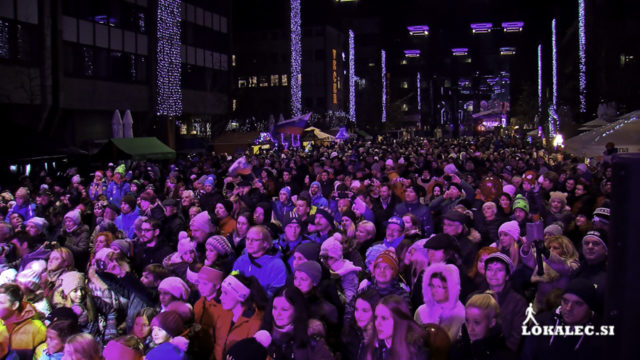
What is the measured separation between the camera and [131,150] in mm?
22859

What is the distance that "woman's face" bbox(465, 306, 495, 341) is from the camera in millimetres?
4426

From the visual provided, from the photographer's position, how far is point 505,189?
38.7 ft

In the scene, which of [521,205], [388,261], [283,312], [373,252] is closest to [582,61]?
[521,205]

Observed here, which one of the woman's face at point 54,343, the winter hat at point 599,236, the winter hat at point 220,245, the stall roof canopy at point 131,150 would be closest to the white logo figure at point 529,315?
the winter hat at point 599,236

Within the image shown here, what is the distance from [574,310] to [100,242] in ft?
17.8

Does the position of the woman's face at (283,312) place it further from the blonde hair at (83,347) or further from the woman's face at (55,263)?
the woman's face at (55,263)

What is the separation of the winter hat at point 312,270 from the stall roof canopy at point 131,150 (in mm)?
17714

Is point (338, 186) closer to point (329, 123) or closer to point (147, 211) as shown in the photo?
point (147, 211)

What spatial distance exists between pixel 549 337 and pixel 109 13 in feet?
117

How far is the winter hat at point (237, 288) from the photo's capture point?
5383 millimetres

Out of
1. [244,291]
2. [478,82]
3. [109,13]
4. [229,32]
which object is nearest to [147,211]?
[244,291]

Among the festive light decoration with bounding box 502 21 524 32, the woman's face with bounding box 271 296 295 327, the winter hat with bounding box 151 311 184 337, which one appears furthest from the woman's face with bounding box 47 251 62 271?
the festive light decoration with bounding box 502 21 524 32

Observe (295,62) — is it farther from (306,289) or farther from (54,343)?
(54,343)

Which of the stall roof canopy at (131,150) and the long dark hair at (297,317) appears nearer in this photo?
the long dark hair at (297,317)
